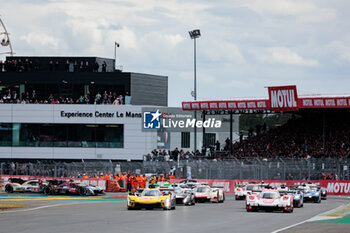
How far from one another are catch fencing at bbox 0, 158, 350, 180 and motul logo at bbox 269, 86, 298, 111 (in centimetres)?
600

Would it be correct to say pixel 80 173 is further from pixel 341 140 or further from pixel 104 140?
pixel 341 140

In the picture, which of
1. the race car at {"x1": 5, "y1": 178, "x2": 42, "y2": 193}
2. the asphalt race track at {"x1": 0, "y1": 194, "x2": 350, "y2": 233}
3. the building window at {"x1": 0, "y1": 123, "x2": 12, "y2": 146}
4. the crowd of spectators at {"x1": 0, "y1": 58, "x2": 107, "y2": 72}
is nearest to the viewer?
the asphalt race track at {"x1": 0, "y1": 194, "x2": 350, "y2": 233}

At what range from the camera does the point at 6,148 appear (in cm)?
7594

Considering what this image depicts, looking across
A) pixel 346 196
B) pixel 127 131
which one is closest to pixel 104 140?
pixel 127 131

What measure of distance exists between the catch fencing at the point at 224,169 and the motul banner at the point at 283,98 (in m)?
6.00

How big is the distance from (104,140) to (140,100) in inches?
314

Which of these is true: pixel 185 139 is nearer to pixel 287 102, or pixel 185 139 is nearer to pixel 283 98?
pixel 283 98

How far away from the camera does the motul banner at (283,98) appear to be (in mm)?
61500

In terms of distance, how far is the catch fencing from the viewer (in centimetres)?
5212

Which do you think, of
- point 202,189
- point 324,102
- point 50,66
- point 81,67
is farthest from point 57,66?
point 202,189

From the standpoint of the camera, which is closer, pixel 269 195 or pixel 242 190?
pixel 269 195

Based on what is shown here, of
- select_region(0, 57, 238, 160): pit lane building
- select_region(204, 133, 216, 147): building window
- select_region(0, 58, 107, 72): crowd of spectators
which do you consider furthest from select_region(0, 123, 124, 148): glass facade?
select_region(204, 133, 216, 147): building window

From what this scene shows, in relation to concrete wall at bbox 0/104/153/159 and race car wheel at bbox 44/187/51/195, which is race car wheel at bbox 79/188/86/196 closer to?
race car wheel at bbox 44/187/51/195

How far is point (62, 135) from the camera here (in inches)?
3014
